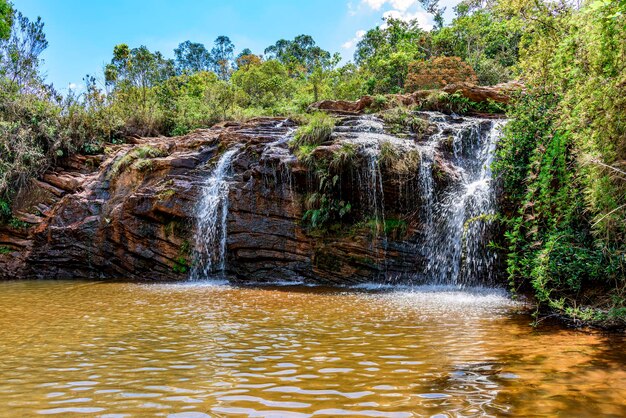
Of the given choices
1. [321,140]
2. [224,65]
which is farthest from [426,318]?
[224,65]

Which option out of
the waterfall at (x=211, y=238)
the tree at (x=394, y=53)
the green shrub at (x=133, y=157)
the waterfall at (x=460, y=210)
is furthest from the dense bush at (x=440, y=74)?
the waterfall at (x=211, y=238)

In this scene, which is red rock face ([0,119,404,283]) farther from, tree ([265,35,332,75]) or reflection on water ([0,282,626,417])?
tree ([265,35,332,75])

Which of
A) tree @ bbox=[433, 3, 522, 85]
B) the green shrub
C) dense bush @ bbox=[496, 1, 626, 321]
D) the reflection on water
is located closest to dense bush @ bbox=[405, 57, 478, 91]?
tree @ bbox=[433, 3, 522, 85]

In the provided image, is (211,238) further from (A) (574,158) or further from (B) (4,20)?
(B) (4,20)

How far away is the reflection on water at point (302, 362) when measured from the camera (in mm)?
3510

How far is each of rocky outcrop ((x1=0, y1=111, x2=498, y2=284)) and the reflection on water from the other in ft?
11.6

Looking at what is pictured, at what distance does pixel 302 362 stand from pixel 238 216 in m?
8.25

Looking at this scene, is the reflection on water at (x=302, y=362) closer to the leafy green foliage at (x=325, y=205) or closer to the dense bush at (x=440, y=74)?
the leafy green foliage at (x=325, y=205)

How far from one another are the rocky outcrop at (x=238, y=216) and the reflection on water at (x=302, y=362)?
11.6 ft

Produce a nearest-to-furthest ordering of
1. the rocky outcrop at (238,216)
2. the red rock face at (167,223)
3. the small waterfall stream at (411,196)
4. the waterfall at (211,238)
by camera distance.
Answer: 1. the small waterfall stream at (411,196)
2. the rocky outcrop at (238,216)
3. the red rock face at (167,223)
4. the waterfall at (211,238)

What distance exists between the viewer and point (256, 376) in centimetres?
418

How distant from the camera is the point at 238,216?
12.5 m

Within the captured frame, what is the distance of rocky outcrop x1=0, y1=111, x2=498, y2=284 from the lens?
37.8 feet

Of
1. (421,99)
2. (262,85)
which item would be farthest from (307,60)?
(421,99)
